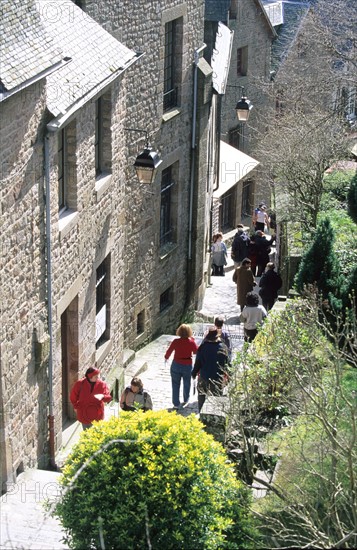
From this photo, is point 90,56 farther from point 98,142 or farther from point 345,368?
point 345,368

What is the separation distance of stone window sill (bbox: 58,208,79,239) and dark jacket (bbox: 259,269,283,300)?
5884 millimetres

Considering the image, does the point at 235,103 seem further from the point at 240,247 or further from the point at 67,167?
the point at 67,167

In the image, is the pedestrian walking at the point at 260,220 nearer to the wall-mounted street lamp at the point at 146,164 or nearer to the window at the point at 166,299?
the window at the point at 166,299

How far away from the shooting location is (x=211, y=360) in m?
12.4

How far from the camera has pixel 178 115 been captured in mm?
17781

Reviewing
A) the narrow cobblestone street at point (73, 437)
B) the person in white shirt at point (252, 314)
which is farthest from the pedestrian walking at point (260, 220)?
the person in white shirt at point (252, 314)

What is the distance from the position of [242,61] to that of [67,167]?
21.8 metres

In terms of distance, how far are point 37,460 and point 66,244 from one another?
2430mm

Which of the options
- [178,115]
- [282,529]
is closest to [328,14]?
[178,115]

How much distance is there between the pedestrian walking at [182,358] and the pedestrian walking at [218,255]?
386 inches

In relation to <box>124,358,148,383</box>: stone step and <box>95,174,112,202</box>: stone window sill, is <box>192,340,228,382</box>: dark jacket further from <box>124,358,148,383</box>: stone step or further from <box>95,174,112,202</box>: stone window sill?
<box>124,358,148,383</box>: stone step

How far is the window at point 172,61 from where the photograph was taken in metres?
17.2

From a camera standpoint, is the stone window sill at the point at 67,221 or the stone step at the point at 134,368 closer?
the stone window sill at the point at 67,221

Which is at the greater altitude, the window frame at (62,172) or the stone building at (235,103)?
the window frame at (62,172)
